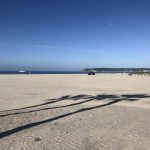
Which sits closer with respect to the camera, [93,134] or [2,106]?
[93,134]

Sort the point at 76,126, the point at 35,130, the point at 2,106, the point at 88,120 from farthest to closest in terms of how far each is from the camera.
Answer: the point at 2,106
the point at 88,120
the point at 76,126
the point at 35,130

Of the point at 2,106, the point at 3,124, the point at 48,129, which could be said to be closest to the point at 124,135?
the point at 48,129

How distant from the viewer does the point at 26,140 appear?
770cm

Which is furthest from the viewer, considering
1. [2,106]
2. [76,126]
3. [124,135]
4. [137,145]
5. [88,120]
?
[2,106]

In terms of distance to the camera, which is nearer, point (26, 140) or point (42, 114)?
point (26, 140)

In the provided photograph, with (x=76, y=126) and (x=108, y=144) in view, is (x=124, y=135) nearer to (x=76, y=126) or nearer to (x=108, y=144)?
(x=108, y=144)

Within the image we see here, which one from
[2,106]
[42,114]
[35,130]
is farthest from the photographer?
[2,106]

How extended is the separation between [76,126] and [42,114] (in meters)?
2.64

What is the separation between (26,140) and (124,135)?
9.90 ft

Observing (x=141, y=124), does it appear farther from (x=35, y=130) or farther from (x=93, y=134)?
(x=35, y=130)

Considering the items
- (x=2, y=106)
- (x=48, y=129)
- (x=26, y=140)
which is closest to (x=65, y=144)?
(x=26, y=140)

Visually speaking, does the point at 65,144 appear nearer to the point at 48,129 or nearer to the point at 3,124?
the point at 48,129

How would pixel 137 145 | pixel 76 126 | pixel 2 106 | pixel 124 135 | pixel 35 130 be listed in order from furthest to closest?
1. pixel 2 106
2. pixel 76 126
3. pixel 35 130
4. pixel 124 135
5. pixel 137 145

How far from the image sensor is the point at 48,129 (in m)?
8.98
